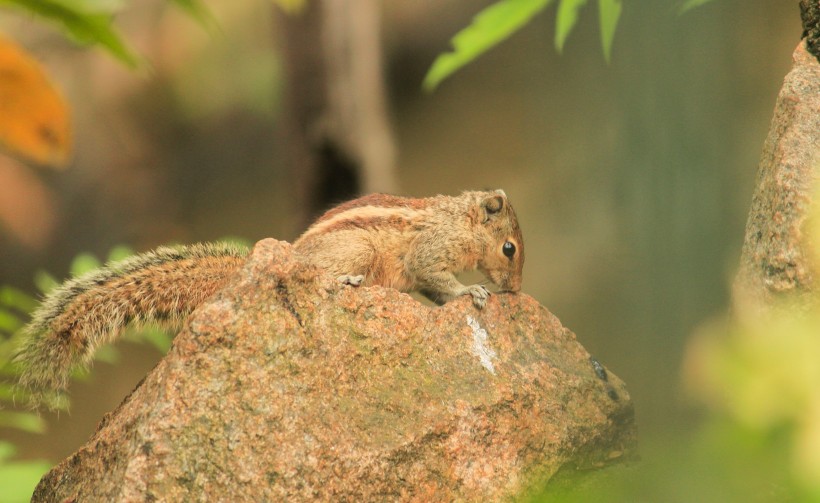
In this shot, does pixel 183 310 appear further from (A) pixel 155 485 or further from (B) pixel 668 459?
(B) pixel 668 459

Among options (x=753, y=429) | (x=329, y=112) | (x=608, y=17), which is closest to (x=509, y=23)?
(x=608, y=17)

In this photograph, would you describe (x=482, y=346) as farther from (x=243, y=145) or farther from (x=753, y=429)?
(x=243, y=145)

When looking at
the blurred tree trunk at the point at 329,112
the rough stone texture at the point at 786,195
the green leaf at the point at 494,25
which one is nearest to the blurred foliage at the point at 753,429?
the green leaf at the point at 494,25

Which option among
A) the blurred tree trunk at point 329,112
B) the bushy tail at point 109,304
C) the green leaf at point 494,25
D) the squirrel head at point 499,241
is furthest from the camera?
the blurred tree trunk at point 329,112

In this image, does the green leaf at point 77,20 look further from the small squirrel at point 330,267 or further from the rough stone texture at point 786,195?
the small squirrel at point 330,267

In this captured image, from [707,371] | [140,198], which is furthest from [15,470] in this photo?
[140,198]

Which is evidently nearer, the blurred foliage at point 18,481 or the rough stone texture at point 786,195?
the rough stone texture at point 786,195
